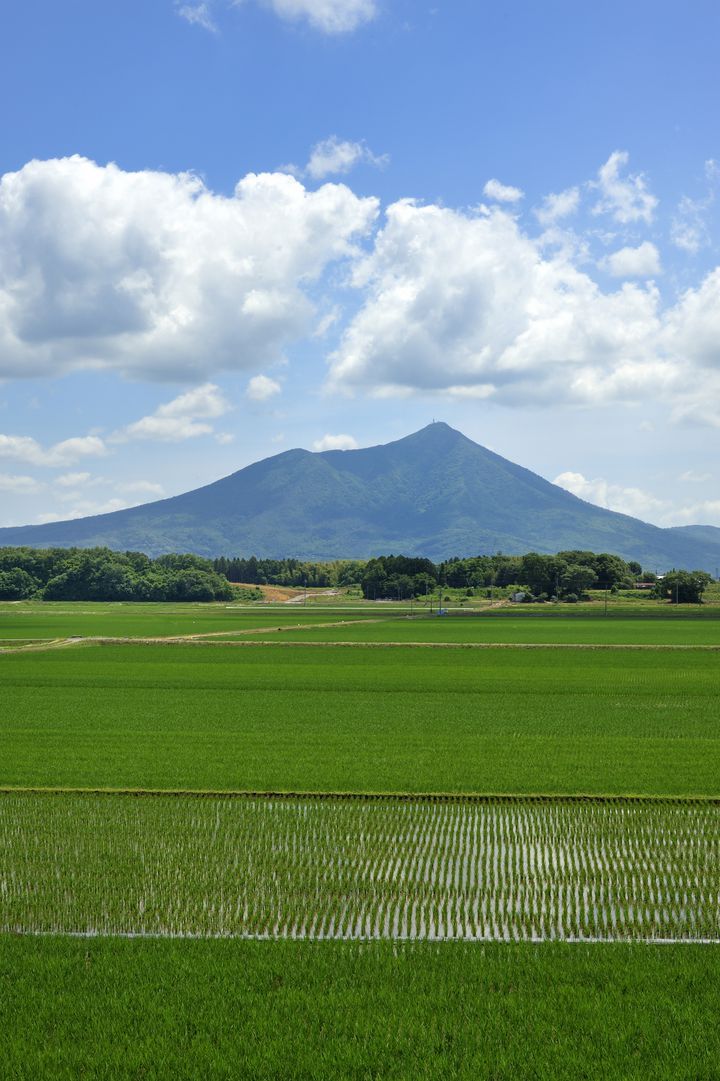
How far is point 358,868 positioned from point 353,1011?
13.6 ft

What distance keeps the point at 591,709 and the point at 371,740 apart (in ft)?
30.0

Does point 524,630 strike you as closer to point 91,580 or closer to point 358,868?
point 358,868

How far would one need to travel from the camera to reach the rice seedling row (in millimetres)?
9914

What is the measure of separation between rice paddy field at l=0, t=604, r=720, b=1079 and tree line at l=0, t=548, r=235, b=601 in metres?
132

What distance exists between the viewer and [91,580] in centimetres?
15388

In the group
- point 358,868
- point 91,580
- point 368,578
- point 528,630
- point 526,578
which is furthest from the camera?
point 368,578

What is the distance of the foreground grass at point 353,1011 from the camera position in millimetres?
6906

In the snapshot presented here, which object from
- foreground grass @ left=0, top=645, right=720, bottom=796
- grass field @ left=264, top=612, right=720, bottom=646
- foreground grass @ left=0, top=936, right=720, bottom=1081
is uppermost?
foreground grass @ left=0, top=936, right=720, bottom=1081

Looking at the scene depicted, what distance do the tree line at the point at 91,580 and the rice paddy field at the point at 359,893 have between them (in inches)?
5180

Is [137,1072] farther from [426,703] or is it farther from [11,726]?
[426,703]

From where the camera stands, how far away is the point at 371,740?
21.3m

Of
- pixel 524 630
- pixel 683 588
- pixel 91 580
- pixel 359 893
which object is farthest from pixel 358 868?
pixel 91 580

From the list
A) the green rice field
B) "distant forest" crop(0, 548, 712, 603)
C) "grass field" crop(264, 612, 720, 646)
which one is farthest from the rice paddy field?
"distant forest" crop(0, 548, 712, 603)

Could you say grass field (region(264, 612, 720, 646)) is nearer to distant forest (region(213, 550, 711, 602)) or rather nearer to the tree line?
distant forest (region(213, 550, 711, 602))
